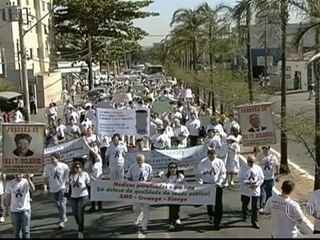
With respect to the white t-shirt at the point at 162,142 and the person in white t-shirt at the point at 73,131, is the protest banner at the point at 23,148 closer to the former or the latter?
the white t-shirt at the point at 162,142

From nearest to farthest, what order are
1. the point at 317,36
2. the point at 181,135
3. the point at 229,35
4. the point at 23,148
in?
the point at 23,148 → the point at 317,36 → the point at 181,135 → the point at 229,35

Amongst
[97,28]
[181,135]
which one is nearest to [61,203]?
[181,135]

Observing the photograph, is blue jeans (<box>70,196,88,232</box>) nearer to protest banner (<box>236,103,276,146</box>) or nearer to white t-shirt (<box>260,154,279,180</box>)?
white t-shirt (<box>260,154,279,180</box>)

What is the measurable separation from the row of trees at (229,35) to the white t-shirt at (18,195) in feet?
22.7

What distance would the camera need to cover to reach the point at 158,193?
44.2 feet

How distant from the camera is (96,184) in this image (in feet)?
45.6

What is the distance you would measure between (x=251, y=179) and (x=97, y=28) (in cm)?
5820

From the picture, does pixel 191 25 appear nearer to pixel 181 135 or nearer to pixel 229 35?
pixel 229 35

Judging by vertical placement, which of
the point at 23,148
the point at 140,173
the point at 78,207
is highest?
the point at 23,148

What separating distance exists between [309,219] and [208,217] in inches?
80.4

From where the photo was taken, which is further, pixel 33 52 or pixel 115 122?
pixel 33 52

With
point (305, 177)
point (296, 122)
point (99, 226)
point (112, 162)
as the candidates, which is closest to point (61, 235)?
point (99, 226)

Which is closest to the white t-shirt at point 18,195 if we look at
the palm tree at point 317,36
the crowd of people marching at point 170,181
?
the crowd of people marching at point 170,181

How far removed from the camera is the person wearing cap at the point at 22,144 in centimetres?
1431
